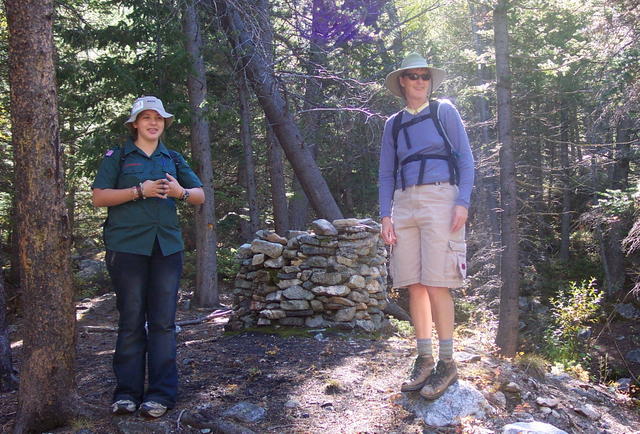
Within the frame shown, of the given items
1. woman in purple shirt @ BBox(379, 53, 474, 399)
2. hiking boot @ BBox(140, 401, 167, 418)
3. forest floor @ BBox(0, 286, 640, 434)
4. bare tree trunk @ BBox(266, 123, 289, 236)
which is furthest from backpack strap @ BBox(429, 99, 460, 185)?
bare tree trunk @ BBox(266, 123, 289, 236)

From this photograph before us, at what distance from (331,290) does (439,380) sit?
3075 millimetres

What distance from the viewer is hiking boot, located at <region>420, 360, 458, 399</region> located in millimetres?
3771

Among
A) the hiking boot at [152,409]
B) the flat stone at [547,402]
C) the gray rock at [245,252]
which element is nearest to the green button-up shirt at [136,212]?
the hiking boot at [152,409]

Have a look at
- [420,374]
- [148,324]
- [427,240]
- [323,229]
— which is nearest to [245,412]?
[148,324]

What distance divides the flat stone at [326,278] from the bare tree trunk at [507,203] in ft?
18.8

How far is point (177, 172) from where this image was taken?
12.8ft

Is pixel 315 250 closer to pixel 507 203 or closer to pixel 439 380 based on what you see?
pixel 439 380

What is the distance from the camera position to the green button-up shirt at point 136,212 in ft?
11.6

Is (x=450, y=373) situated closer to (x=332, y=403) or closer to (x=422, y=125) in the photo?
(x=332, y=403)

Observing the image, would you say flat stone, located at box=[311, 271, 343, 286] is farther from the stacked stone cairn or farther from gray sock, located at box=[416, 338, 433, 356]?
gray sock, located at box=[416, 338, 433, 356]

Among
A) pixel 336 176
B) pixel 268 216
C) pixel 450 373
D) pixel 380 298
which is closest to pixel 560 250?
pixel 336 176

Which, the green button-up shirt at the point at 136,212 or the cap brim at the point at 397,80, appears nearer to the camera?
the green button-up shirt at the point at 136,212

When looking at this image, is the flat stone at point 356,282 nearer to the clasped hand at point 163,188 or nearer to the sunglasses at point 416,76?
the sunglasses at point 416,76

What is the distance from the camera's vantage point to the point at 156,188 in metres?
3.48
